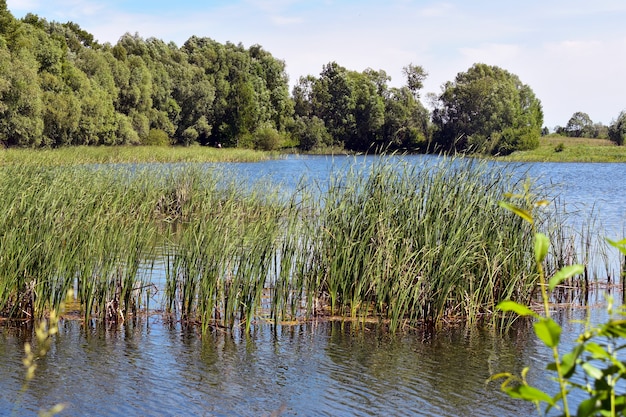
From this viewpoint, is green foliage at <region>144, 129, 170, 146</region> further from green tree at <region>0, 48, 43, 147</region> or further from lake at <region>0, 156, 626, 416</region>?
lake at <region>0, 156, 626, 416</region>

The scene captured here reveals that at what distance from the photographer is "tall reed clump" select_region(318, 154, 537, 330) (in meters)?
7.39

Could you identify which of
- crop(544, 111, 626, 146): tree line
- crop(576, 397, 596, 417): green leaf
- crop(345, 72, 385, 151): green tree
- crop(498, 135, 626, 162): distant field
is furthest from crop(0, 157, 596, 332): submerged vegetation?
crop(544, 111, 626, 146): tree line

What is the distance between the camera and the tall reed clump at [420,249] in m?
7.39

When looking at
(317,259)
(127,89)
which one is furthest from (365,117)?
(317,259)

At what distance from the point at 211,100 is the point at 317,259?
185 feet

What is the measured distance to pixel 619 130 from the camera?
67.9 metres

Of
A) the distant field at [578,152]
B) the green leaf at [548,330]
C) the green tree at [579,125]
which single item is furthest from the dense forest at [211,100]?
the green leaf at [548,330]

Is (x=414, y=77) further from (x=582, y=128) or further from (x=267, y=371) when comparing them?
(x=267, y=371)

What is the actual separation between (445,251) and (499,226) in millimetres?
962

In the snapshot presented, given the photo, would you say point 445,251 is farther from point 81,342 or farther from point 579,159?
point 579,159

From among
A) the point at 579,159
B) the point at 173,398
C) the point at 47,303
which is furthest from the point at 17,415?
the point at 579,159

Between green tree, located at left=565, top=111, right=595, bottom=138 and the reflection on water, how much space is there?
83.6 meters

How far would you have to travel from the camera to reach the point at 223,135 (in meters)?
66.1

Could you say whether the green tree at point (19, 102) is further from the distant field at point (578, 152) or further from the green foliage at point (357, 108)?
the green foliage at point (357, 108)
